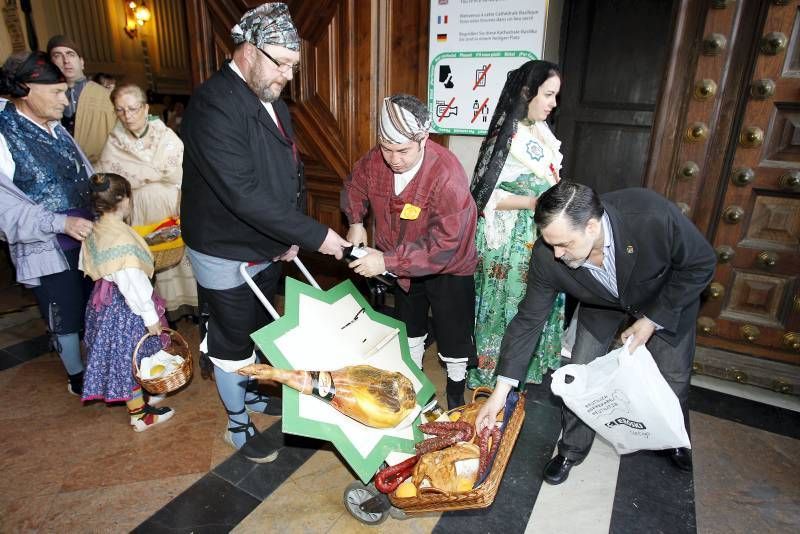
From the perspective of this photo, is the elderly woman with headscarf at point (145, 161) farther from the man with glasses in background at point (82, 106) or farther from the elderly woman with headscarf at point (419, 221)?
the elderly woman with headscarf at point (419, 221)

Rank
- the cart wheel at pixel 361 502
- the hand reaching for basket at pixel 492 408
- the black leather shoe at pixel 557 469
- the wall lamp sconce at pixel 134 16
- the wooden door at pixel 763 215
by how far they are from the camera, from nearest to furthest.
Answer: the hand reaching for basket at pixel 492 408 < the cart wheel at pixel 361 502 < the black leather shoe at pixel 557 469 < the wooden door at pixel 763 215 < the wall lamp sconce at pixel 134 16

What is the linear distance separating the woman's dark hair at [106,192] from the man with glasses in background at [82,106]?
1.10 metres

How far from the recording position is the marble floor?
1.74m

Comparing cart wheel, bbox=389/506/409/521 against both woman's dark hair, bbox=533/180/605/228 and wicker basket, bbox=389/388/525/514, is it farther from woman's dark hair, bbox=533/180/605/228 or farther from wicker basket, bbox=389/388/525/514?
woman's dark hair, bbox=533/180/605/228

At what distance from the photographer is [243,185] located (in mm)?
1582

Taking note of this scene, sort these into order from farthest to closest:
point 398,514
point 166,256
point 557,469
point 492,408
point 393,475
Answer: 1. point 166,256
2. point 557,469
3. point 398,514
4. point 492,408
5. point 393,475

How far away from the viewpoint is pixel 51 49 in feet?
9.45

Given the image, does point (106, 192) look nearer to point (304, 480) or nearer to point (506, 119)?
point (304, 480)

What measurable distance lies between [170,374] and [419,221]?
1283 millimetres

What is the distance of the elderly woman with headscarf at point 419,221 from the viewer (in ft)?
5.68

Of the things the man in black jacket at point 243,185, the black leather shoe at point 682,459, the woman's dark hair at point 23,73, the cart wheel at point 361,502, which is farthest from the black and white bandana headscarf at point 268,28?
the black leather shoe at point 682,459

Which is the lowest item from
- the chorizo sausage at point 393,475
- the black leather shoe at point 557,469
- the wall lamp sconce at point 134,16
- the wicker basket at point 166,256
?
the black leather shoe at point 557,469

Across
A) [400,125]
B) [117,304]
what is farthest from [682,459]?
[117,304]

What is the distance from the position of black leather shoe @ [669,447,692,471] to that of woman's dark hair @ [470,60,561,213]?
131 cm
